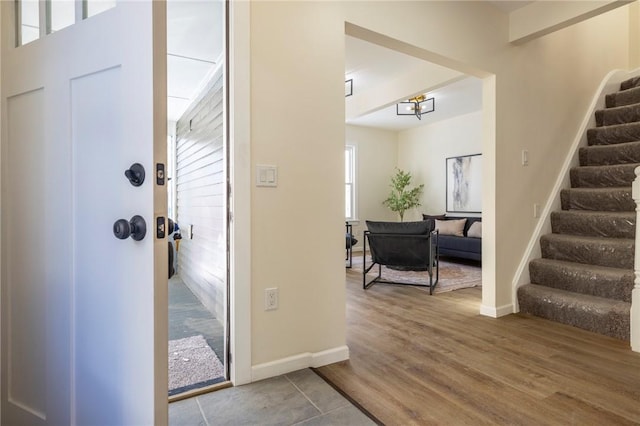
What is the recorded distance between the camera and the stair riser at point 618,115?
372 cm

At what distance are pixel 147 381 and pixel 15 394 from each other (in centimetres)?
72

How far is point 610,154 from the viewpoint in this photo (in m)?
3.50

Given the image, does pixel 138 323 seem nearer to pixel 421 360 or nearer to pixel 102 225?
pixel 102 225

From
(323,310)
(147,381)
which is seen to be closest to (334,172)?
(323,310)

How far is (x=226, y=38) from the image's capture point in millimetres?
1814

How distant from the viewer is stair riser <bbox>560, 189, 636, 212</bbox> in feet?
10.2

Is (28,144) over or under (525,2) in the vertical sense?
under

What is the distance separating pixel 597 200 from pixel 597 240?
509mm

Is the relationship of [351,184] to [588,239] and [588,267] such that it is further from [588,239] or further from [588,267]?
[588,267]

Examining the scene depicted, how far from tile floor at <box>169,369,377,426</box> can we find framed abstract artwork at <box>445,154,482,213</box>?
5.65m

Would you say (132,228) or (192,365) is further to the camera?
(192,365)

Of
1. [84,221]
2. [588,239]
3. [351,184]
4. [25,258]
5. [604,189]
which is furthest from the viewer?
[351,184]

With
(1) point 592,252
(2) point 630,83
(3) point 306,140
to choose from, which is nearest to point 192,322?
(3) point 306,140

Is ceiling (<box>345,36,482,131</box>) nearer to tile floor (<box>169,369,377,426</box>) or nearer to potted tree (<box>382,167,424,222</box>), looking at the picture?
potted tree (<box>382,167,424,222</box>)
